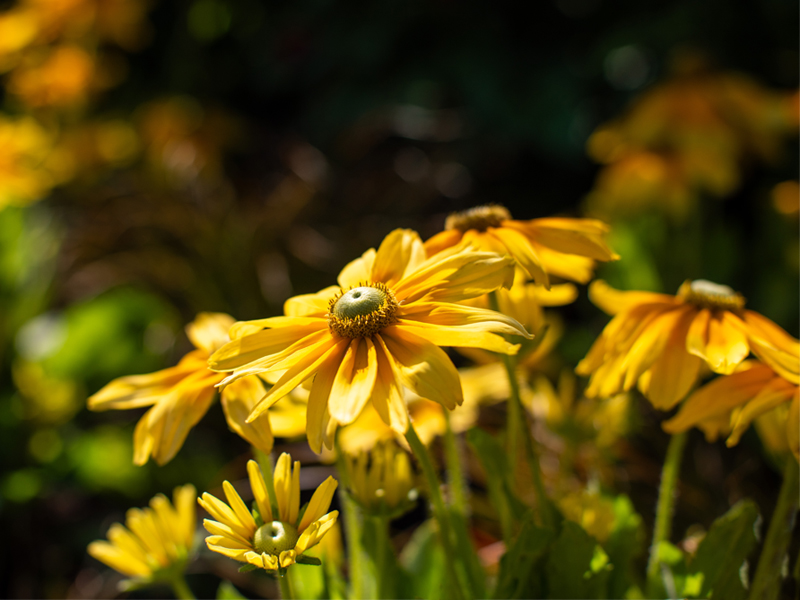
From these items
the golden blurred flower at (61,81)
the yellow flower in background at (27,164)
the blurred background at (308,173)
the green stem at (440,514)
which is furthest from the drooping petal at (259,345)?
the golden blurred flower at (61,81)

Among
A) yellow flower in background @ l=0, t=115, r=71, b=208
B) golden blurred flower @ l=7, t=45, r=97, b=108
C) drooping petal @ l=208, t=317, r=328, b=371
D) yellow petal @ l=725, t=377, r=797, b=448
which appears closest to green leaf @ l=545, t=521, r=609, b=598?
yellow petal @ l=725, t=377, r=797, b=448

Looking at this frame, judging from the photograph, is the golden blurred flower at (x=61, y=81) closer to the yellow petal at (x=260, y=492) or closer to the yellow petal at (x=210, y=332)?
the yellow petal at (x=210, y=332)

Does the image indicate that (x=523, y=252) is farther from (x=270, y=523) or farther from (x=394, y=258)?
(x=270, y=523)

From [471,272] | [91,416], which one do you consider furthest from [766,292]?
[91,416]

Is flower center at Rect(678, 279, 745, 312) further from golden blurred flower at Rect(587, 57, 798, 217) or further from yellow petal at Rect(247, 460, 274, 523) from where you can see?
golden blurred flower at Rect(587, 57, 798, 217)

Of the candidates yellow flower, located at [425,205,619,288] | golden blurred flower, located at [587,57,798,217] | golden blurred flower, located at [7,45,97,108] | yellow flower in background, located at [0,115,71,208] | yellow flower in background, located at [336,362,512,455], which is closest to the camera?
yellow flower, located at [425,205,619,288]
